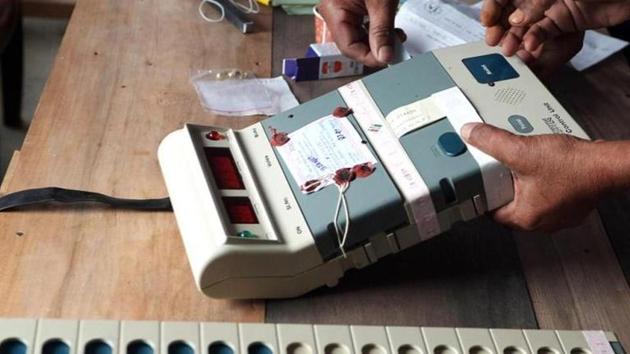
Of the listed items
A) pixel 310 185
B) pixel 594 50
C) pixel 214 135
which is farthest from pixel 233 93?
pixel 594 50

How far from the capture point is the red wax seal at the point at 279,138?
0.86 metres

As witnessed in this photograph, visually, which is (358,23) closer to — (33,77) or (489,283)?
(489,283)

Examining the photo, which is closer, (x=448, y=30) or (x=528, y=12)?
(x=528, y=12)

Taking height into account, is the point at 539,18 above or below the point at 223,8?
above

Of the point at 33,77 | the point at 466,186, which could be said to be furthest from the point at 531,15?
the point at 33,77

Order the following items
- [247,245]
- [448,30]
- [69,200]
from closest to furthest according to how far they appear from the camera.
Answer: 1. [247,245]
2. [69,200]
3. [448,30]

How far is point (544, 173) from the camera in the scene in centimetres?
82

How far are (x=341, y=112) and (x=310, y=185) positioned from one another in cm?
11

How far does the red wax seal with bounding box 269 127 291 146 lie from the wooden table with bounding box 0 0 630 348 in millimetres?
135

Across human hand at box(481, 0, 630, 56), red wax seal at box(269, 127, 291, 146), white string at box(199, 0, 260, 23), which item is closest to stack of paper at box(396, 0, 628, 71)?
human hand at box(481, 0, 630, 56)

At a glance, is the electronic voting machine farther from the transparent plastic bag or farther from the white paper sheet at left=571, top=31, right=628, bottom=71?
the white paper sheet at left=571, top=31, right=628, bottom=71

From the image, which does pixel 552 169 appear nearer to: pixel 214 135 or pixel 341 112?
pixel 341 112

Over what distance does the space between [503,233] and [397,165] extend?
19 cm

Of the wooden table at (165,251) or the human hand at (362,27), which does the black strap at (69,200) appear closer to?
the wooden table at (165,251)
